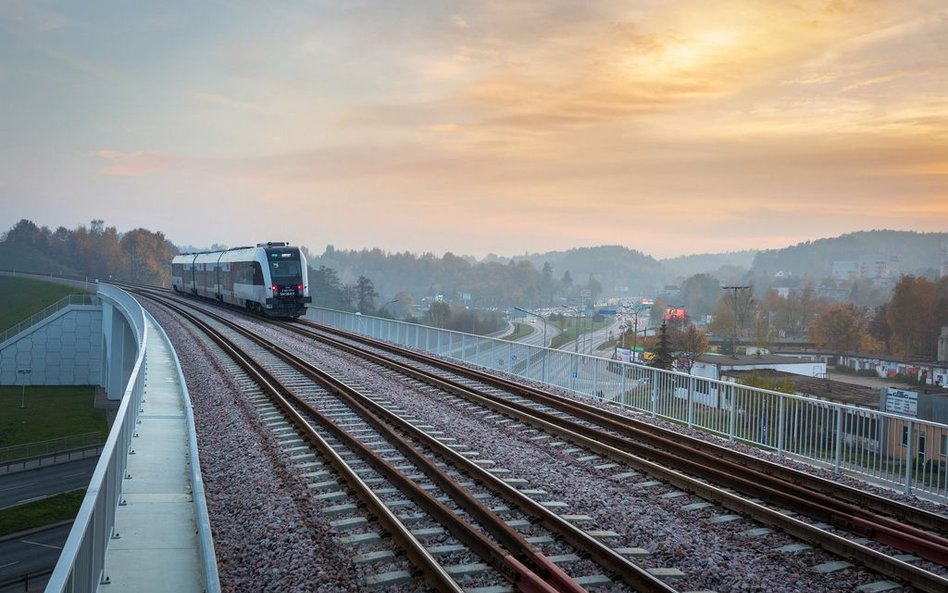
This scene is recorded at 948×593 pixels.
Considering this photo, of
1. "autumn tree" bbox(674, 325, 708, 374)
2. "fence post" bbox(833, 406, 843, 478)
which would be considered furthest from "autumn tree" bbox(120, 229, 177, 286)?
"fence post" bbox(833, 406, 843, 478)

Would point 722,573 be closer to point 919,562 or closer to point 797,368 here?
point 919,562

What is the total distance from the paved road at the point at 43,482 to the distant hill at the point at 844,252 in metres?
83.8

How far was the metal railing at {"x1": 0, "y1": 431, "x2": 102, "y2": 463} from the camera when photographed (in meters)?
44.3

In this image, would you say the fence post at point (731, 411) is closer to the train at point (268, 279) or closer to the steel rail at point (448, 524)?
the steel rail at point (448, 524)

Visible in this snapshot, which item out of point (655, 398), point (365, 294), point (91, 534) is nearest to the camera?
point (91, 534)

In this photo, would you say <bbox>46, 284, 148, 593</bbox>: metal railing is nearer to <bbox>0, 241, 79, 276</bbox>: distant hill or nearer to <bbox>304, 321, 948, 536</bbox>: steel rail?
<bbox>304, 321, 948, 536</bbox>: steel rail

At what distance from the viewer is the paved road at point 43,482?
3641 cm

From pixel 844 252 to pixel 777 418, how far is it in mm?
138887

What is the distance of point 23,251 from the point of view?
531 feet

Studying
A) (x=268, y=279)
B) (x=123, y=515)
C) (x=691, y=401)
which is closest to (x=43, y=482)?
(x=268, y=279)

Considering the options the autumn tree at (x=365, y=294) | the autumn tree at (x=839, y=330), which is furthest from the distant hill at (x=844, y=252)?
the autumn tree at (x=365, y=294)

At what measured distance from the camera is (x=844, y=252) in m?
138

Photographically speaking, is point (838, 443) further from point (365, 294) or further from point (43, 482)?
point (365, 294)

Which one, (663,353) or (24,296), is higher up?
(24,296)
